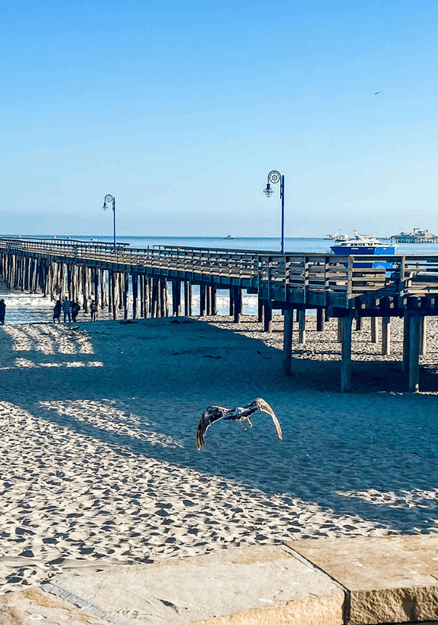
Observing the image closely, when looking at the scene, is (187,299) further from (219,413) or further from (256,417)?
(219,413)

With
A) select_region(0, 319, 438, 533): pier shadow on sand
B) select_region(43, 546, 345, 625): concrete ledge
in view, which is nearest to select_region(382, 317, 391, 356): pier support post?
select_region(0, 319, 438, 533): pier shadow on sand

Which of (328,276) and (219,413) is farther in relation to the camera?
(328,276)

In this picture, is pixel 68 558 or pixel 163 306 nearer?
pixel 68 558

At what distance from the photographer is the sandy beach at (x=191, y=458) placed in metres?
7.61

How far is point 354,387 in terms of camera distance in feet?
55.8

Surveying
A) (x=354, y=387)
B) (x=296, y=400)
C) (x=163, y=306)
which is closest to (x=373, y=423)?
(x=296, y=400)

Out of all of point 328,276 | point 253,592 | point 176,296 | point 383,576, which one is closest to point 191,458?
point 383,576

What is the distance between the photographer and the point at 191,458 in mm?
10789

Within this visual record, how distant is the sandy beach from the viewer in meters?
7.61

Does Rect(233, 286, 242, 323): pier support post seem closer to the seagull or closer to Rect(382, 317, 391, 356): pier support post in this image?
Rect(382, 317, 391, 356): pier support post

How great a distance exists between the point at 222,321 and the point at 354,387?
13.3 metres

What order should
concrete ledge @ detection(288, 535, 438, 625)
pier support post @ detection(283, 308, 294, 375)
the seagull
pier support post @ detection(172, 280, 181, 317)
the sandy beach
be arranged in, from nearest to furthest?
concrete ledge @ detection(288, 535, 438, 625) → the sandy beach → the seagull → pier support post @ detection(283, 308, 294, 375) → pier support post @ detection(172, 280, 181, 317)

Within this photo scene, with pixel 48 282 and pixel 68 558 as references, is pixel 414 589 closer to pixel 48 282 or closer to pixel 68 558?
pixel 68 558

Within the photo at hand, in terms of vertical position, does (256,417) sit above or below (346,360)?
below
